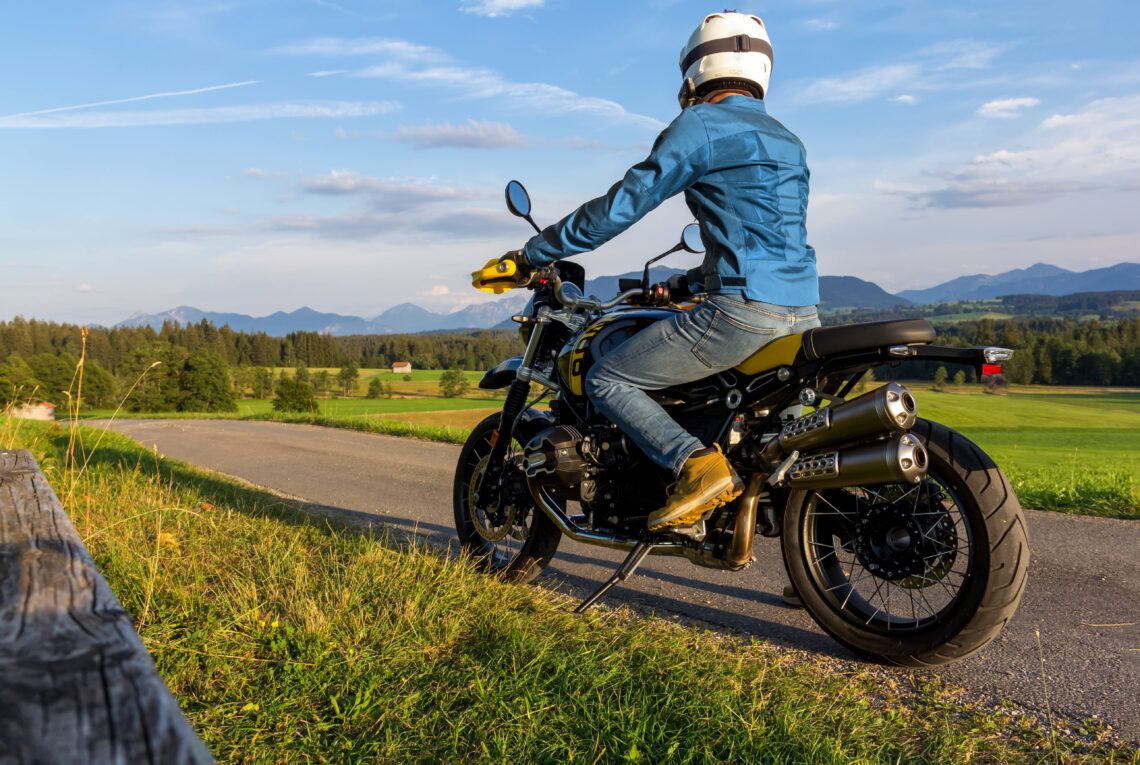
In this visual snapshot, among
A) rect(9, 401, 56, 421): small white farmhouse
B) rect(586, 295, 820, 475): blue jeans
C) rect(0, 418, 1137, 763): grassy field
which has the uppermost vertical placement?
rect(586, 295, 820, 475): blue jeans

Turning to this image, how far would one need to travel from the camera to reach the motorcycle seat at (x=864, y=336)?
122 inches

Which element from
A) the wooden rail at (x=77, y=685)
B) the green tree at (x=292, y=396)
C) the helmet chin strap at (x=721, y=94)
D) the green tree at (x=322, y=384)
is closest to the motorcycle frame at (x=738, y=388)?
the helmet chin strap at (x=721, y=94)

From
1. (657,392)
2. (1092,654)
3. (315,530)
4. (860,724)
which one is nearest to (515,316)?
(657,392)

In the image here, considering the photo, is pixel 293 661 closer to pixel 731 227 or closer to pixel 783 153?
pixel 731 227

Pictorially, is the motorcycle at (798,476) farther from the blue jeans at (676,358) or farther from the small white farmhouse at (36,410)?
the small white farmhouse at (36,410)

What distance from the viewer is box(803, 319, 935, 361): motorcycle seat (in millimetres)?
3096

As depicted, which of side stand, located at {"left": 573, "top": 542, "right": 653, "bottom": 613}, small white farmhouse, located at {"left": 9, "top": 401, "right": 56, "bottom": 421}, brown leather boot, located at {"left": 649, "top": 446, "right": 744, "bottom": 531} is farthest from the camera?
small white farmhouse, located at {"left": 9, "top": 401, "right": 56, "bottom": 421}

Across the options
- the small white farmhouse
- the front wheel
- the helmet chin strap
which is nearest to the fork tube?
the helmet chin strap

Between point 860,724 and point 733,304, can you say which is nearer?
point 860,724

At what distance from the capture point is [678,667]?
3023 mm

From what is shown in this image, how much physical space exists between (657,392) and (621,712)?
1657 mm

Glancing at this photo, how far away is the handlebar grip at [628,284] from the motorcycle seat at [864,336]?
134 cm

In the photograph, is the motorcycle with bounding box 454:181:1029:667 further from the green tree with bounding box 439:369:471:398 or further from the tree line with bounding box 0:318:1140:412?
the tree line with bounding box 0:318:1140:412

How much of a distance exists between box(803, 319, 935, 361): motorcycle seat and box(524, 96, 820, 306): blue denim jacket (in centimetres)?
34
